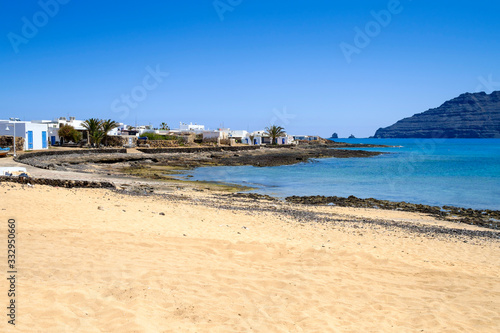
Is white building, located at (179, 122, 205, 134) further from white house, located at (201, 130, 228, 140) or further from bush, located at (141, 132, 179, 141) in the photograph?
bush, located at (141, 132, 179, 141)

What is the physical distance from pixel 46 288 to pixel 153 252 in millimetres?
2459

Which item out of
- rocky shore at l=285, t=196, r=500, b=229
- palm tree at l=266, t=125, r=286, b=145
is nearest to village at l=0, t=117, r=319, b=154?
palm tree at l=266, t=125, r=286, b=145

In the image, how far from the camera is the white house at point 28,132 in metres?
39.0

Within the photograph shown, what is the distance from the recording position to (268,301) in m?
5.66

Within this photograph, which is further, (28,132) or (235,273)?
(28,132)

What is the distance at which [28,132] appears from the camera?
4081 cm

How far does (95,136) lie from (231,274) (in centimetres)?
5193

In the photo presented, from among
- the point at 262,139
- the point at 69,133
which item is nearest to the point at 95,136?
the point at 69,133

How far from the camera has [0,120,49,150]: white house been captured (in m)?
39.0

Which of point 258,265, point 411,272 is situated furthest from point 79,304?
point 411,272

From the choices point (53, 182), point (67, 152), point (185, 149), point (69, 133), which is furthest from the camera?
point (185, 149)

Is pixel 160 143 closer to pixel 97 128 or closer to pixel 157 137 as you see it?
pixel 157 137

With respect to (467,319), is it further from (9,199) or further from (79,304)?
(9,199)

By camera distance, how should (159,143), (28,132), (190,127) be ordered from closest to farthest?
(28,132) < (159,143) < (190,127)
